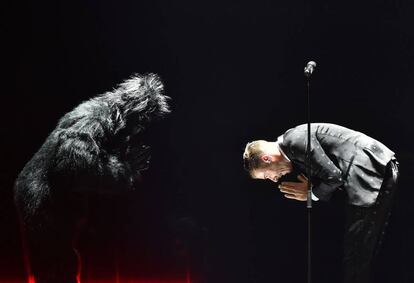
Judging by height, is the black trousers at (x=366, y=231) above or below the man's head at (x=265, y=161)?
below

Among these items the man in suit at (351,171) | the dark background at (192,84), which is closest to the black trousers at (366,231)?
the man in suit at (351,171)

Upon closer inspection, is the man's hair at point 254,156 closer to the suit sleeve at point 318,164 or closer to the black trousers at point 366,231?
the suit sleeve at point 318,164

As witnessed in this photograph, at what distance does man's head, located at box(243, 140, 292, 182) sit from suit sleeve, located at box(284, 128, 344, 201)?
77 mm

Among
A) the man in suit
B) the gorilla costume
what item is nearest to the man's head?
the man in suit

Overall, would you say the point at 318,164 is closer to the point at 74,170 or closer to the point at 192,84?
the point at 192,84

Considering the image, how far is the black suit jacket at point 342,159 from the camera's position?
217 cm

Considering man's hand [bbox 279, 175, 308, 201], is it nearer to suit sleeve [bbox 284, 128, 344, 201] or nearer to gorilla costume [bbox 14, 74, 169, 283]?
suit sleeve [bbox 284, 128, 344, 201]

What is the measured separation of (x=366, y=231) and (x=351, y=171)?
243 millimetres

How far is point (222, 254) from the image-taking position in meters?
2.63

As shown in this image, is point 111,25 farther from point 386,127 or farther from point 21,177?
point 386,127

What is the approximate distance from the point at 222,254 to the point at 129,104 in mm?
797

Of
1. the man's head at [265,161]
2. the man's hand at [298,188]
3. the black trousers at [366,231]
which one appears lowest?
the black trousers at [366,231]

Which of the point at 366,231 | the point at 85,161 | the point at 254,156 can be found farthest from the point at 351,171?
the point at 85,161

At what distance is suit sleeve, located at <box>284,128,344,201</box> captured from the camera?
2.17 meters
